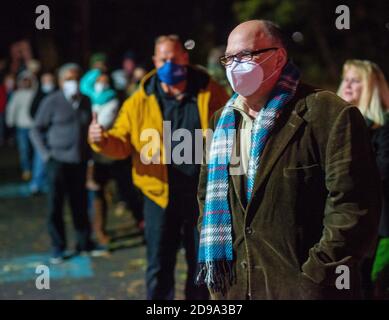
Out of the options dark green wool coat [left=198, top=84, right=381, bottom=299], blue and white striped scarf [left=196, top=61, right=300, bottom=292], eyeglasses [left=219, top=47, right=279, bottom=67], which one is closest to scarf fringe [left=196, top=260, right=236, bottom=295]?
blue and white striped scarf [left=196, top=61, right=300, bottom=292]

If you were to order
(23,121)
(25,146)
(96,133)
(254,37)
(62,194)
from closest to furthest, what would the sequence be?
(254,37) < (96,133) < (62,194) < (25,146) < (23,121)

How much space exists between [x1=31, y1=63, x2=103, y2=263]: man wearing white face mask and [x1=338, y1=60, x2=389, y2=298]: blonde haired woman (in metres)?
3.45

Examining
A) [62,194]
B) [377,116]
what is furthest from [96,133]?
[62,194]

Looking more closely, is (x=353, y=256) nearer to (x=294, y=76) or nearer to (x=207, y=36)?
(x=294, y=76)

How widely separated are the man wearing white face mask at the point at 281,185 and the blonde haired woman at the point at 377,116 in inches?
81.3

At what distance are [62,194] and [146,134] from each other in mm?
3024

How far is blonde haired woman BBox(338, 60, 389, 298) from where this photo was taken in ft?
18.2

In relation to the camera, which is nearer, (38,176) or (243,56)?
(243,56)

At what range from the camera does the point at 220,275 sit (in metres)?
3.74

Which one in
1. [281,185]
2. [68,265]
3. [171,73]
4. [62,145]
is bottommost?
[68,265]

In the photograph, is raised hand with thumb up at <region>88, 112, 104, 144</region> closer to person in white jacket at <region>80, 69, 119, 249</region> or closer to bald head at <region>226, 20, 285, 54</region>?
bald head at <region>226, 20, 285, 54</region>

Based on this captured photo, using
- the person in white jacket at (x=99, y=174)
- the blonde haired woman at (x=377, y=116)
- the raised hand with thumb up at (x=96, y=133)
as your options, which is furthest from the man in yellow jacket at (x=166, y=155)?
the person in white jacket at (x=99, y=174)

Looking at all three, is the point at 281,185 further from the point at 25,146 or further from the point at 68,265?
the point at 25,146
